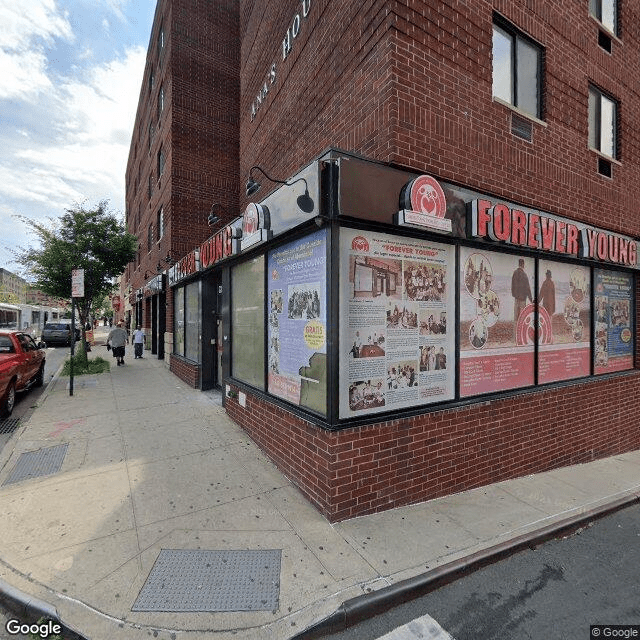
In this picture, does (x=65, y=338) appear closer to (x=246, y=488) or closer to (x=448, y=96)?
(x=246, y=488)

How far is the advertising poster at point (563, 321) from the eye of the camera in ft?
19.8

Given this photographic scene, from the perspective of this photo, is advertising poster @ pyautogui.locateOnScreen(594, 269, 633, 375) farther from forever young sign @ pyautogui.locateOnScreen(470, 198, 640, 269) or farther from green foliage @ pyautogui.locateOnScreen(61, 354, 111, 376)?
green foliage @ pyautogui.locateOnScreen(61, 354, 111, 376)

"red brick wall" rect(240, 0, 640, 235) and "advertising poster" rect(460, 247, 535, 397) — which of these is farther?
"advertising poster" rect(460, 247, 535, 397)

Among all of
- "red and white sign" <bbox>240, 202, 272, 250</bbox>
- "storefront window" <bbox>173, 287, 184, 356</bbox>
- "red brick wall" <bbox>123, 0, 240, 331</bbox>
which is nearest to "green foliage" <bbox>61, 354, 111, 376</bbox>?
"storefront window" <bbox>173, 287, 184, 356</bbox>

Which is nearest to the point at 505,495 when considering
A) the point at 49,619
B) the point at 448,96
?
the point at 49,619

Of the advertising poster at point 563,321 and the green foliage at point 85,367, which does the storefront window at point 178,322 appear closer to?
the green foliage at point 85,367

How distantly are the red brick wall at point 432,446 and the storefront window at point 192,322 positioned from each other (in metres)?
4.31

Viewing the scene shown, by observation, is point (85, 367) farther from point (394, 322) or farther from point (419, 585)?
point (419, 585)

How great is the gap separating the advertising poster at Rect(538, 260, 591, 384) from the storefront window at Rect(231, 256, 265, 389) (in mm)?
4304

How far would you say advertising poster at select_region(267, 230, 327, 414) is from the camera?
4285 millimetres

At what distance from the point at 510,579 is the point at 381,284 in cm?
302

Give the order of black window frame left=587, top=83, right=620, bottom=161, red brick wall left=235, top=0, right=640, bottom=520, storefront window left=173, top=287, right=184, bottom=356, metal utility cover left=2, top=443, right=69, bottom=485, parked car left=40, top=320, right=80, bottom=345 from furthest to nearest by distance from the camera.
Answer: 1. parked car left=40, top=320, right=80, bottom=345
2. storefront window left=173, top=287, right=184, bottom=356
3. black window frame left=587, top=83, right=620, bottom=161
4. metal utility cover left=2, top=443, right=69, bottom=485
5. red brick wall left=235, top=0, right=640, bottom=520

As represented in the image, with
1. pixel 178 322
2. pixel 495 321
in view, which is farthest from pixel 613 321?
pixel 178 322

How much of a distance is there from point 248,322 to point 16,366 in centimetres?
588
